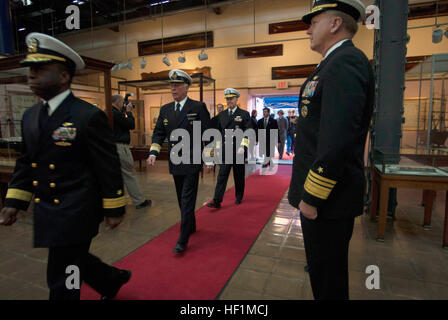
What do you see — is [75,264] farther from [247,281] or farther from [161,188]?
[161,188]

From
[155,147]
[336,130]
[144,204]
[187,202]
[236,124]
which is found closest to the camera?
[336,130]

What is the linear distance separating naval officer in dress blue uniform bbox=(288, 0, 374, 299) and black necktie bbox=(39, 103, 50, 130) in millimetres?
1319

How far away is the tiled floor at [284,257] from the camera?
2141mm

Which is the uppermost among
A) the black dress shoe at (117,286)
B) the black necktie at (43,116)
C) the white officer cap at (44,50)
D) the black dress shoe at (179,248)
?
the white officer cap at (44,50)

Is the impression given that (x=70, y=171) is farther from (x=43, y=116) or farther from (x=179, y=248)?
(x=179, y=248)

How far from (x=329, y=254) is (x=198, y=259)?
167 centimetres

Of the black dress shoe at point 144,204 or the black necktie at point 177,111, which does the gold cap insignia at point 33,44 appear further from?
the black dress shoe at point 144,204

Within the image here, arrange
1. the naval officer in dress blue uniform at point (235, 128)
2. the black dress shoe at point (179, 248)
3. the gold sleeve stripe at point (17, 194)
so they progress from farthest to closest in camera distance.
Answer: the naval officer in dress blue uniform at point (235, 128)
the black dress shoe at point (179, 248)
the gold sleeve stripe at point (17, 194)

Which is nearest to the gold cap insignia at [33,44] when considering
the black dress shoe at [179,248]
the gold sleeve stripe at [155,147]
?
the gold sleeve stripe at [155,147]

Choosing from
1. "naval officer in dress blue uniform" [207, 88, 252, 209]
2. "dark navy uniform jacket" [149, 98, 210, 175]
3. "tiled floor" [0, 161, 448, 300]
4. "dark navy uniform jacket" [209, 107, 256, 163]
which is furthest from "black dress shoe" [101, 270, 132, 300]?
"dark navy uniform jacket" [209, 107, 256, 163]

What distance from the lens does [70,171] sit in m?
1.38

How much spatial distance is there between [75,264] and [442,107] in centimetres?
663

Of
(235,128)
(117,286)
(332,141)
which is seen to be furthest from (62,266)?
(235,128)

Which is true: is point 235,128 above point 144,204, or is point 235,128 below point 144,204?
above
